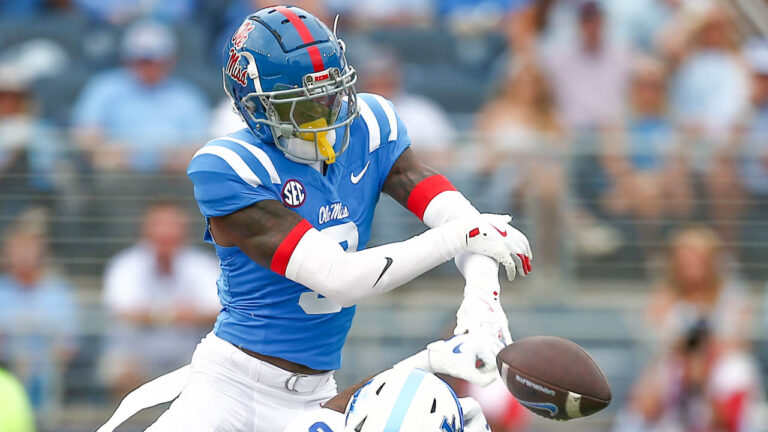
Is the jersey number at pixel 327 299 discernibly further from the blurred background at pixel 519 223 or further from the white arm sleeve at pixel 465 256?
the blurred background at pixel 519 223

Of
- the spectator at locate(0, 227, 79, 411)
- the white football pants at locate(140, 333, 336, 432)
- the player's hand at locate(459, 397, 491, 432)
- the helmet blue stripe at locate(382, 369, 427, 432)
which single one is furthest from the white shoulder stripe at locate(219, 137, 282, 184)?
the spectator at locate(0, 227, 79, 411)

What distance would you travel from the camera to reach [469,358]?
3.94 m

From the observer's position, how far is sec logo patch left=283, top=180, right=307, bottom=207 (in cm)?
423

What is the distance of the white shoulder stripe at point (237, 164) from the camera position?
4145mm

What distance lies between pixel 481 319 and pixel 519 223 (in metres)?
4.12

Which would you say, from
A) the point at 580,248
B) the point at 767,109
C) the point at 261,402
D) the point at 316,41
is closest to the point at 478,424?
the point at 261,402

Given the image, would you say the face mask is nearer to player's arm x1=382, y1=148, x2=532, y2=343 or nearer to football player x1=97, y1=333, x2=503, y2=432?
player's arm x1=382, y1=148, x2=532, y2=343

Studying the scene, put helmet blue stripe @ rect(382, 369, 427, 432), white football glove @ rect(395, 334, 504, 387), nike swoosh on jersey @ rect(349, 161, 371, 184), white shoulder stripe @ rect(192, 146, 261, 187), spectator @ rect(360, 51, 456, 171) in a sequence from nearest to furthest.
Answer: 1. helmet blue stripe @ rect(382, 369, 427, 432)
2. white football glove @ rect(395, 334, 504, 387)
3. white shoulder stripe @ rect(192, 146, 261, 187)
4. nike swoosh on jersey @ rect(349, 161, 371, 184)
5. spectator @ rect(360, 51, 456, 171)

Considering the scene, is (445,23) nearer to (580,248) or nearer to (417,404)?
(580,248)

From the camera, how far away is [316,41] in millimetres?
4219

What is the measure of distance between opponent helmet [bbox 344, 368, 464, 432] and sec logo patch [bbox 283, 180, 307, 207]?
2.50ft

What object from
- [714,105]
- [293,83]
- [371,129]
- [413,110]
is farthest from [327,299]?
[714,105]

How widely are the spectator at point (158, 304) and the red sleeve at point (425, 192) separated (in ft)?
11.7

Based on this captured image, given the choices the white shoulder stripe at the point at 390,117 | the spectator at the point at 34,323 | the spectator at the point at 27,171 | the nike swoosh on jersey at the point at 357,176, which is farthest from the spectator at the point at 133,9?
the nike swoosh on jersey at the point at 357,176
